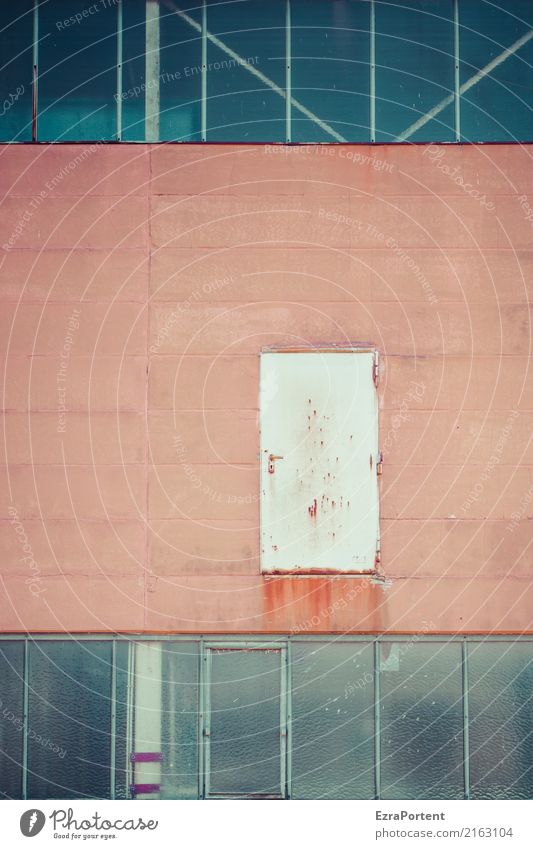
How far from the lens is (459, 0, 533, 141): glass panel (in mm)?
11500

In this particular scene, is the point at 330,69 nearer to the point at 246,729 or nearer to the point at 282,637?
the point at 282,637

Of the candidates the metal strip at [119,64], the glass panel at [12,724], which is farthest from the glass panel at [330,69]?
the glass panel at [12,724]

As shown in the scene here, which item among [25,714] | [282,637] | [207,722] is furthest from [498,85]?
[25,714]

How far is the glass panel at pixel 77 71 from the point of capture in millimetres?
11539

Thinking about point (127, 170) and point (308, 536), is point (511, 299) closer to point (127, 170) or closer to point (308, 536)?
point (308, 536)

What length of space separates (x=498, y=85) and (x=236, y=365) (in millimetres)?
5146

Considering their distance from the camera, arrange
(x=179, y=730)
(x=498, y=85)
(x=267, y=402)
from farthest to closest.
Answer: (x=498, y=85)
(x=267, y=402)
(x=179, y=730)

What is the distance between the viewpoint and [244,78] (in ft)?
37.9

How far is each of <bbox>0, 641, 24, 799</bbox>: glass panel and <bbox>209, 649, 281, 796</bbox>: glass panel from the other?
251 cm

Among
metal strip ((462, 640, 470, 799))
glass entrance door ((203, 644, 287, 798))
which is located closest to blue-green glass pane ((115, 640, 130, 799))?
glass entrance door ((203, 644, 287, 798))

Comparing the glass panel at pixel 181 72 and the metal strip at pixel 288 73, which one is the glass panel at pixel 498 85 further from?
the glass panel at pixel 181 72

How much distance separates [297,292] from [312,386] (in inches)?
49.6

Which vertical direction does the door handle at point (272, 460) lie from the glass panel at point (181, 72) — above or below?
below
